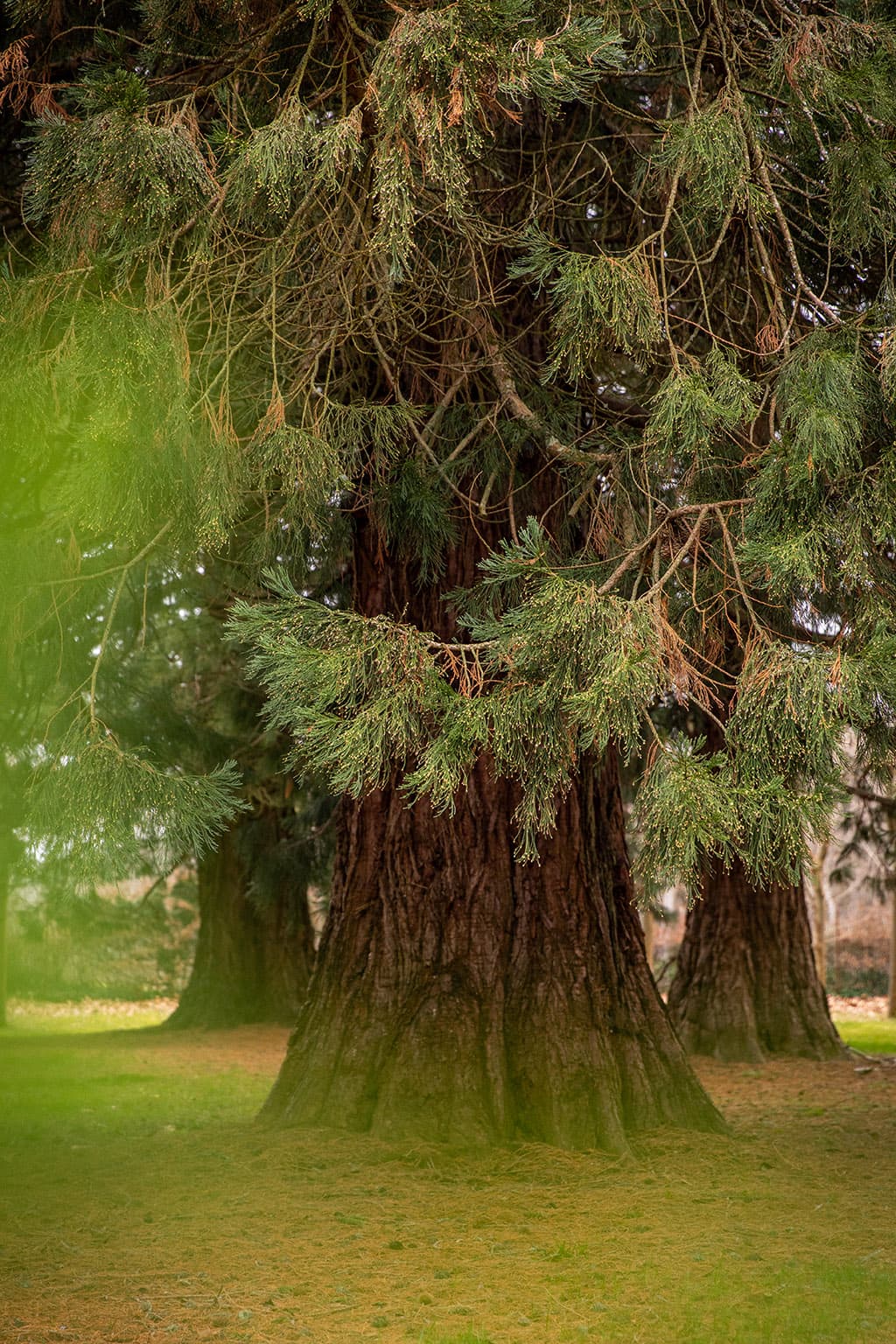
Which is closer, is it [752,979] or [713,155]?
[713,155]

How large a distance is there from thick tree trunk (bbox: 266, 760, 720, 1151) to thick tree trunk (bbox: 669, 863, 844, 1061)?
13.3 ft

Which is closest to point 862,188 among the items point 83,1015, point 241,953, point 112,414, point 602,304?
point 602,304

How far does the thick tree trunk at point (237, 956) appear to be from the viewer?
1300cm

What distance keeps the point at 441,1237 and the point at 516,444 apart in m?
3.36

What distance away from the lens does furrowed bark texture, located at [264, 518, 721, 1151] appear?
600 cm

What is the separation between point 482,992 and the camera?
6184 millimetres

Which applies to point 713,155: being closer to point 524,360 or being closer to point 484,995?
point 524,360

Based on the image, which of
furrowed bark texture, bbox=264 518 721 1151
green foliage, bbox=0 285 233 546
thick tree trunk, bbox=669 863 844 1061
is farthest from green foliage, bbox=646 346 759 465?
thick tree trunk, bbox=669 863 844 1061

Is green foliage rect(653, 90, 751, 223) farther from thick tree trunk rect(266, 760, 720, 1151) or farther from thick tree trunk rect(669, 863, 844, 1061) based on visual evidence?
thick tree trunk rect(669, 863, 844, 1061)

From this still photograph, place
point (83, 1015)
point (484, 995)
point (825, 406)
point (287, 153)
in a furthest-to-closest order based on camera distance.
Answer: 1. point (83, 1015)
2. point (484, 995)
3. point (287, 153)
4. point (825, 406)

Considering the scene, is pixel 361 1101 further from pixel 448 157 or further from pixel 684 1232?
pixel 448 157

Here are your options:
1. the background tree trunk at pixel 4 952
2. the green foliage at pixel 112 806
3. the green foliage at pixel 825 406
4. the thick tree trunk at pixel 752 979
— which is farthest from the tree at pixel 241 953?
the green foliage at pixel 825 406

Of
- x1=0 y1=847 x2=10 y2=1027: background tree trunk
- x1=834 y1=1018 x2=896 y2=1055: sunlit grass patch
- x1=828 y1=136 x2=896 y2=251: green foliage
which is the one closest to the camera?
x1=828 y1=136 x2=896 y2=251: green foliage

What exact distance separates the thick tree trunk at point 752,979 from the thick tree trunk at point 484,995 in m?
4.05
